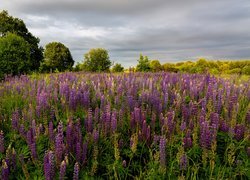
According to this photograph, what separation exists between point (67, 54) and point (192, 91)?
56.3 metres

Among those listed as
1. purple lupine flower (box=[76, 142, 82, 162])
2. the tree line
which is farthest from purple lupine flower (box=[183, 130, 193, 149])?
the tree line

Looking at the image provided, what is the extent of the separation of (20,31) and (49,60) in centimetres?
1825

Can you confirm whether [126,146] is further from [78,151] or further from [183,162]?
[183,162]

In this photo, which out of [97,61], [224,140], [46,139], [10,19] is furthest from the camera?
[97,61]

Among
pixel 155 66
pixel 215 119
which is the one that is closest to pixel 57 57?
pixel 155 66

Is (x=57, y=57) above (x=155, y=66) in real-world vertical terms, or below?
above

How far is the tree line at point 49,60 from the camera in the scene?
18266mm

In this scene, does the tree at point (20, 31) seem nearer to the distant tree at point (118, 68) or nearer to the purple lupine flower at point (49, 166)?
the distant tree at point (118, 68)

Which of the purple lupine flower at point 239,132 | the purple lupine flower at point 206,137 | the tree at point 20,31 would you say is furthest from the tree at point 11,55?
the tree at point 20,31

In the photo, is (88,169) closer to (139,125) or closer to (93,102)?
(139,125)

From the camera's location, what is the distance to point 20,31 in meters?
40.2

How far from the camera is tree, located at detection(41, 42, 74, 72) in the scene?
58156mm

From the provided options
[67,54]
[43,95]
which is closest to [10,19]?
[67,54]

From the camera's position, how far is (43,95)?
17.6ft
